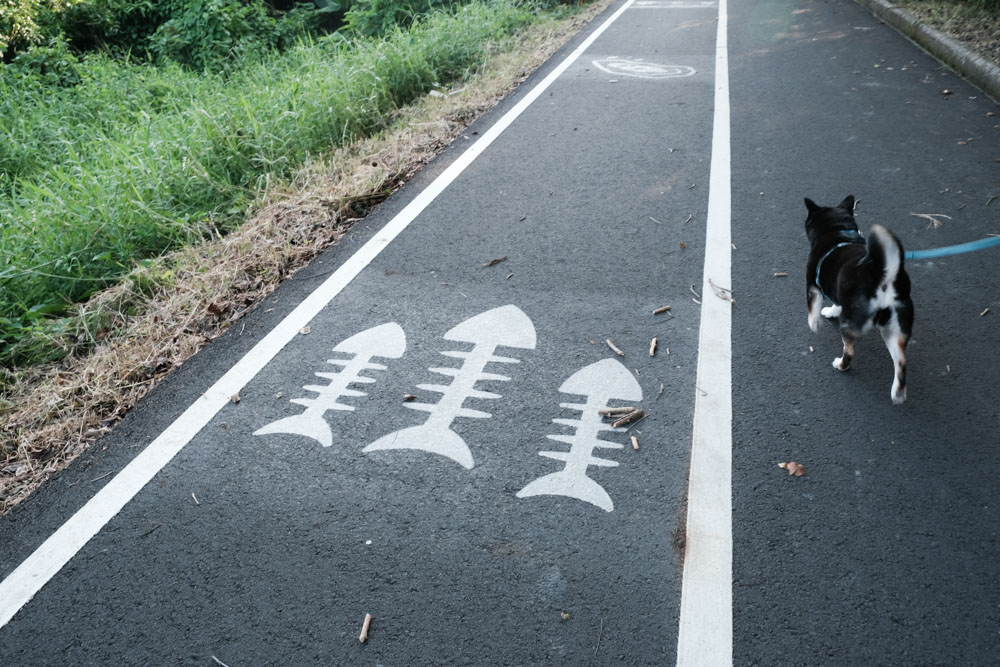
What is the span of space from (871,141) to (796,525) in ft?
16.3

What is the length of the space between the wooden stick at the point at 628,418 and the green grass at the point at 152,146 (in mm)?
3320

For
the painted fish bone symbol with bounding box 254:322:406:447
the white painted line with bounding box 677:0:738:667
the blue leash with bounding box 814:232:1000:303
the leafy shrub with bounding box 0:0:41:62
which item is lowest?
the white painted line with bounding box 677:0:738:667

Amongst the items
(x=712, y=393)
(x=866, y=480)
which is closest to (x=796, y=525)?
(x=866, y=480)

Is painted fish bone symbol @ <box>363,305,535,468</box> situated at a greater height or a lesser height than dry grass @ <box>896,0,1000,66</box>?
lesser

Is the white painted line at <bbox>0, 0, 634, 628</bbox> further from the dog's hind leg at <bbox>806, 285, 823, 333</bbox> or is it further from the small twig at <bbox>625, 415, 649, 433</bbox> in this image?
the dog's hind leg at <bbox>806, 285, 823, 333</bbox>

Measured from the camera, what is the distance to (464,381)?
3605 mm

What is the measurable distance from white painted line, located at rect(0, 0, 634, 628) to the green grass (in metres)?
1.34

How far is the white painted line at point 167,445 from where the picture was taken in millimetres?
2707

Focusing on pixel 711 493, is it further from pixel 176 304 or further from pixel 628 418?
pixel 176 304

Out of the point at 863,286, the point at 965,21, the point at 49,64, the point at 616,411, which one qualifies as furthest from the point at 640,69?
the point at 49,64

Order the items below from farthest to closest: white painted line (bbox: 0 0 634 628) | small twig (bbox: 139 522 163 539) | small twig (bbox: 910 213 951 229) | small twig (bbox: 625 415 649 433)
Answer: small twig (bbox: 910 213 951 229) → small twig (bbox: 625 415 649 433) → small twig (bbox: 139 522 163 539) → white painted line (bbox: 0 0 634 628)

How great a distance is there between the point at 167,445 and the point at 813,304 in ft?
10.6

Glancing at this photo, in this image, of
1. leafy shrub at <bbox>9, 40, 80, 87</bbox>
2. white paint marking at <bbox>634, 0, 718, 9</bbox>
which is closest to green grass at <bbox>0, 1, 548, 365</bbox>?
leafy shrub at <bbox>9, 40, 80, 87</bbox>

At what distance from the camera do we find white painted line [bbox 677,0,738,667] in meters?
2.33
